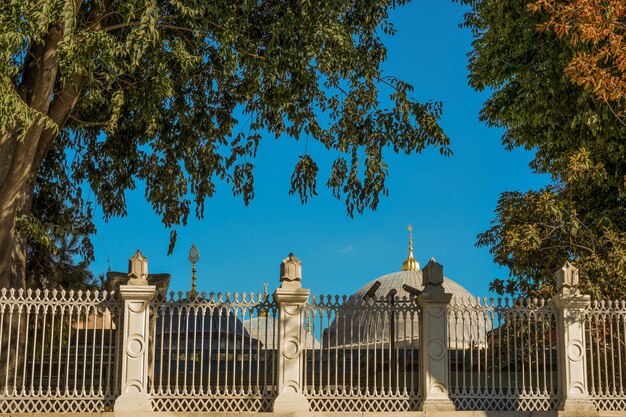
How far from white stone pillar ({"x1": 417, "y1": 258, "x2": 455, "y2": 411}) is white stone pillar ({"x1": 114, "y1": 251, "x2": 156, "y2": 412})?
11.8ft

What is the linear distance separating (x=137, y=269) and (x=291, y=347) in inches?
88.9

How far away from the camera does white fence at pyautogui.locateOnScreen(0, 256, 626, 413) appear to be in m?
12.6

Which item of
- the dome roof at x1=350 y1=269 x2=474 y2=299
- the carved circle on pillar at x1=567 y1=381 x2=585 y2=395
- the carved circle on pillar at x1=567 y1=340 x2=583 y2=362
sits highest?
the dome roof at x1=350 y1=269 x2=474 y2=299

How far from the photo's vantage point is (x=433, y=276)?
13367 millimetres

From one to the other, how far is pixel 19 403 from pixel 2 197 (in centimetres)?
325

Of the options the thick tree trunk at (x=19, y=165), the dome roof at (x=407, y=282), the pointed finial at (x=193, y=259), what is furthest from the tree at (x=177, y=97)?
the dome roof at (x=407, y=282)

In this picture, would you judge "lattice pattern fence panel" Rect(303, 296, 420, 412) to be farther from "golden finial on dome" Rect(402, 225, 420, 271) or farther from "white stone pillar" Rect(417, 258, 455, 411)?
"golden finial on dome" Rect(402, 225, 420, 271)

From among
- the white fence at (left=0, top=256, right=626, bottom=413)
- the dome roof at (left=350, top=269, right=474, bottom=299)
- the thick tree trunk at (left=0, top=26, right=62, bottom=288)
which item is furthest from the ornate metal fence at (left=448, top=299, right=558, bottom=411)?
the dome roof at (left=350, top=269, right=474, bottom=299)

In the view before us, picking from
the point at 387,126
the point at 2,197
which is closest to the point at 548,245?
the point at 387,126

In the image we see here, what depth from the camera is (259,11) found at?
50.9ft

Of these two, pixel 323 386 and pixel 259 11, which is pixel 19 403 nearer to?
pixel 323 386

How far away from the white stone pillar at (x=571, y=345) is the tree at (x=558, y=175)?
242cm

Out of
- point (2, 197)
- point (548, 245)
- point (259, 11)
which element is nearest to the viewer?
point (2, 197)

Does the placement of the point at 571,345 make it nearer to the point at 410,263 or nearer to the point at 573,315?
the point at 573,315
